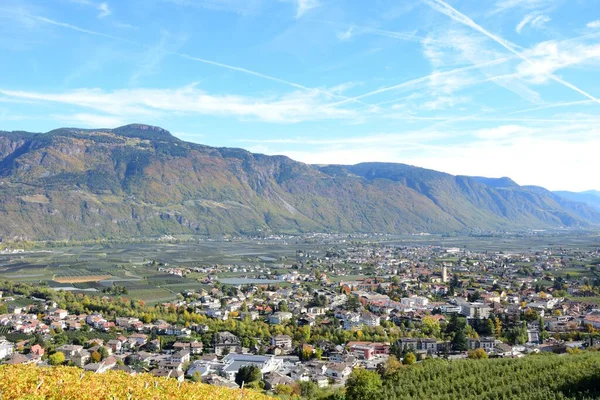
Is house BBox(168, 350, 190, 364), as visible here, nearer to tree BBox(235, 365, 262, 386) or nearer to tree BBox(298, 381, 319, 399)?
tree BBox(235, 365, 262, 386)

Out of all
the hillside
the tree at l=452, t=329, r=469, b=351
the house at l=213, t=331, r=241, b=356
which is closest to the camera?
the hillside

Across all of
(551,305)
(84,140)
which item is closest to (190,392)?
(551,305)

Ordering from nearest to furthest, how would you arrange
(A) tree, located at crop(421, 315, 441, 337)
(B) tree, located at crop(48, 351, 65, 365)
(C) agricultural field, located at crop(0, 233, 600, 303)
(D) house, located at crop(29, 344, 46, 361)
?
(B) tree, located at crop(48, 351, 65, 365), (D) house, located at crop(29, 344, 46, 361), (A) tree, located at crop(421, 315, 441, 337), (C) agricultural field, located at crop(0, 233, 600, 303)

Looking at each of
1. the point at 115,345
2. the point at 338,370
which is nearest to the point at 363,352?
the point at 338,370

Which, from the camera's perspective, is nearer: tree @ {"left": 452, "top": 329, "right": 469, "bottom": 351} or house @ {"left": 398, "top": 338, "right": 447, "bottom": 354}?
house @ {"left": 398, "top": 338, "right": 447, "bottom": 354}

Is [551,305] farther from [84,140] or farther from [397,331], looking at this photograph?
[84,140]

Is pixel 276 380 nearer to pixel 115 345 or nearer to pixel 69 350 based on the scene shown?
pixel 115 345

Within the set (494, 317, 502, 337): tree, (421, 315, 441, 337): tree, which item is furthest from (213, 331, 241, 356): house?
(494, 317, 502, 337): tree

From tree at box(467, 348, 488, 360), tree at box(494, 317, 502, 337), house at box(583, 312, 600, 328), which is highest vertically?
house at box(583, 312, 600, 328)
